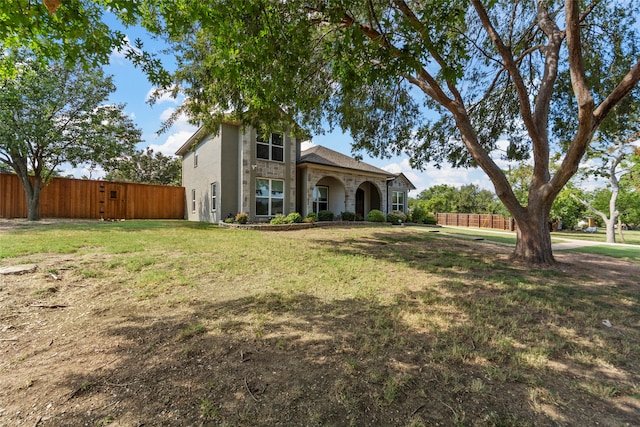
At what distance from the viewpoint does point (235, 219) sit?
13320mm

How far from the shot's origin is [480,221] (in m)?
26.2

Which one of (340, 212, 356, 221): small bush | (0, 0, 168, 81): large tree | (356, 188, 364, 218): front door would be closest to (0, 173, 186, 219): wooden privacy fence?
(340, 212, 356, 221): small bush

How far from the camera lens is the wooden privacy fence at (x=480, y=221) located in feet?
78.5

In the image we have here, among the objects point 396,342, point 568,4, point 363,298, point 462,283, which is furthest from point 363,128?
point 396,342

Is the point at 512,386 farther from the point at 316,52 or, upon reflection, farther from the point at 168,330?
the point at 316,52

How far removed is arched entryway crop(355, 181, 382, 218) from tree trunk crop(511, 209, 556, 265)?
553 inches

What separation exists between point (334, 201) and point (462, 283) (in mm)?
13678

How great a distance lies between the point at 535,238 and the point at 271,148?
39.3ft

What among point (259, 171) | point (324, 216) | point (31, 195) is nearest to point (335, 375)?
point (259, 171)

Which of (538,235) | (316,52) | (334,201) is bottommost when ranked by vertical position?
(538,235)

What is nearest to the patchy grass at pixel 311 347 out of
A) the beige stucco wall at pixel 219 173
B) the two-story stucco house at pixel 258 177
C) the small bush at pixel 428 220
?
the beige stucco wall at pixel 219 173

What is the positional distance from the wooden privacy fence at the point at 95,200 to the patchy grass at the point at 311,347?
1301cm

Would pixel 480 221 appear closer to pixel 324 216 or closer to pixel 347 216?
pixel 347 216

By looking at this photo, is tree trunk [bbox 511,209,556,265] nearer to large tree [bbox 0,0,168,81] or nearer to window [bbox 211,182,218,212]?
large tree [bbox 0,0,168,81]
